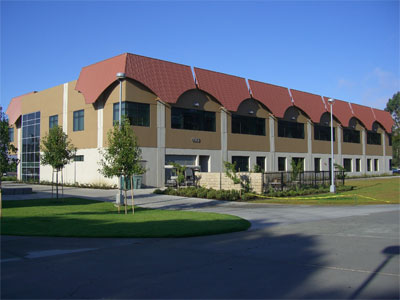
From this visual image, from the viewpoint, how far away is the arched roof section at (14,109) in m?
50.0

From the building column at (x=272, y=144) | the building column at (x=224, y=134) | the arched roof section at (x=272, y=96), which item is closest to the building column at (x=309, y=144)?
the arched roof section at (x=272, y=96)

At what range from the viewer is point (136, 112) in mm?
34562

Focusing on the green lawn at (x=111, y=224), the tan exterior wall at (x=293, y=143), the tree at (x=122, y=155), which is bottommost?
the green lawn at (x=111, y=224)

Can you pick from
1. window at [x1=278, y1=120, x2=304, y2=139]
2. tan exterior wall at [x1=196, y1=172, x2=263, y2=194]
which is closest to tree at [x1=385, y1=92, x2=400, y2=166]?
window at [x1=278, y1=120, x2=304, y2=139]

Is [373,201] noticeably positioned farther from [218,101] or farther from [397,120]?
[397,120]

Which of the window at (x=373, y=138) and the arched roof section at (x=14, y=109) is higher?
the arched roof section at (x=14, y=109)

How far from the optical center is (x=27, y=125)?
4778 centimetres

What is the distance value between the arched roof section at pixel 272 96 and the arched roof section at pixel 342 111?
9889 mm

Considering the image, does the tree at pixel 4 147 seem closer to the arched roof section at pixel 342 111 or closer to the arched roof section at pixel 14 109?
the arched roof section at pixel 14 109

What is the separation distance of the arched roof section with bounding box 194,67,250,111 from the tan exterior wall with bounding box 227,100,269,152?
142 centimetres

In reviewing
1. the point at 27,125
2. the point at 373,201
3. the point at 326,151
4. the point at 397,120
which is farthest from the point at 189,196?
the point at 397,120

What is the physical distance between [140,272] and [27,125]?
45112 millimetres

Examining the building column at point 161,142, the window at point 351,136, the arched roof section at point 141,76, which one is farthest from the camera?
the window at point 351,136

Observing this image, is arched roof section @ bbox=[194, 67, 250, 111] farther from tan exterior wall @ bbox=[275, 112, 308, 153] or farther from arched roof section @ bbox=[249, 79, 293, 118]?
tan exterior wall @ bbox=[275, 112, 308, 153]
